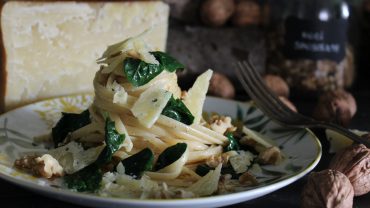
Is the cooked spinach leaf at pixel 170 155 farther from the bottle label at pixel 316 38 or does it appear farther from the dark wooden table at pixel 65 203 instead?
the bottle label at pixel 316 38

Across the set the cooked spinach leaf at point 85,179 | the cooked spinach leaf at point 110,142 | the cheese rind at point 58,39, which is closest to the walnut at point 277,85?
the cheese rind at point 58,39

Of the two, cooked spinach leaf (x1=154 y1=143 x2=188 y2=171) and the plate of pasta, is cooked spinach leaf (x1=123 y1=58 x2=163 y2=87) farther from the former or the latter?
cooked spinach leaf (x1=154 y1=143 x2=188 y2=171)

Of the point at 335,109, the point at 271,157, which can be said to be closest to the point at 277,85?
the point at 335,109

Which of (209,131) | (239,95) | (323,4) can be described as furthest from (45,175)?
(323,4)

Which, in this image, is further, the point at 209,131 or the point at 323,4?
the point at 323,4

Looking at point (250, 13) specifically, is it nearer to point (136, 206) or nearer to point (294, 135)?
point (294, 135)

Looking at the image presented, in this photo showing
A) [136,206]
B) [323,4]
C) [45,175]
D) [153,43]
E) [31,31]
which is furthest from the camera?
[323,4]
